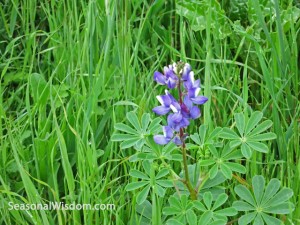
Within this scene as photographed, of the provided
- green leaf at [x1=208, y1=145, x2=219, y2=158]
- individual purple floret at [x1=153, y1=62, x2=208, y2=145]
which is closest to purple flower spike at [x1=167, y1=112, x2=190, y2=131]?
individual purple floret at [x1=153, y1=62, x2=208, y2=145]

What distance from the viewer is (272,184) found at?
1965 mm

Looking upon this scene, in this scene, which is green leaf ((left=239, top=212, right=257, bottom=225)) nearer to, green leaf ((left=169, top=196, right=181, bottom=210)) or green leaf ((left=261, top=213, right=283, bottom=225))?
green leaf ((left=261, top=213, right=283, bottom=225))

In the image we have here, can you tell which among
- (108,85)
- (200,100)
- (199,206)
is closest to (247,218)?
(199,206)

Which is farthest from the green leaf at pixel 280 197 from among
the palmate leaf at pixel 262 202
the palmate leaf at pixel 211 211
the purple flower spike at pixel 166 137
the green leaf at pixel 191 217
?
the purple flower spike at pixel 166 137

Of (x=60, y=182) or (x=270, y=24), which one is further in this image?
(x=270, y=24)

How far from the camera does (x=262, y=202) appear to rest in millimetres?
1959

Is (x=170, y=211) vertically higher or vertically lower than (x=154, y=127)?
lower

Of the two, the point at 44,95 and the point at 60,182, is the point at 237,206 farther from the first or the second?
the point at 44,95

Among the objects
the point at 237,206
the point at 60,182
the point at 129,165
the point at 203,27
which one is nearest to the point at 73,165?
the point at 60,182

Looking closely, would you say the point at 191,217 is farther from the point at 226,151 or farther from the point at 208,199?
the point at 226,151

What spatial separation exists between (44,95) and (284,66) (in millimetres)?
864

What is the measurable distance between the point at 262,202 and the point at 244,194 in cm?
5

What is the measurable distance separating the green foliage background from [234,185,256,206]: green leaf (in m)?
0.12

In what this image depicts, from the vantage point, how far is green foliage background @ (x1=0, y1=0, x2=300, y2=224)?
7.09 feet
